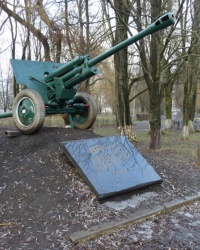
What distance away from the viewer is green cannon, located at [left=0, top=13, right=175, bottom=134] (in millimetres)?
4934

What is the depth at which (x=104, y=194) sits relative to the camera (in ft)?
12.3

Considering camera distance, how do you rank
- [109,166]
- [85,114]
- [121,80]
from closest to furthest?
[109,166] → [85,114] → [121,80]

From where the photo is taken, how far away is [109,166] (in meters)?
4.27

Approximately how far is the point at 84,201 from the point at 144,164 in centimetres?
139

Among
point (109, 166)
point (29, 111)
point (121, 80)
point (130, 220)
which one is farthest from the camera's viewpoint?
point (121, 80)

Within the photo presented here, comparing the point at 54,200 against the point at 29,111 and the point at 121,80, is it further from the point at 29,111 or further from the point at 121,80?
the point at 121,80

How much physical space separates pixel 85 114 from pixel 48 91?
100 cm

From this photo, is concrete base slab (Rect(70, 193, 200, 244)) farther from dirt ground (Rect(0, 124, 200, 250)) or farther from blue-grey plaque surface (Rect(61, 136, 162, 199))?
blue-grey plaque surface (Rect(61, 136, 162, 199))

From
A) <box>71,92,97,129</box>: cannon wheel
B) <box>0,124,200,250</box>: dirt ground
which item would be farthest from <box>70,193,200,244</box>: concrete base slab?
<box>71,92,97,129</box>: cannon wheel

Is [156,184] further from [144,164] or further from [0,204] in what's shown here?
[0,204]

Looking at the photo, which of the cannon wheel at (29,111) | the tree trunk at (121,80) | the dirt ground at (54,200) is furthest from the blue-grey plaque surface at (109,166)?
the tree trunk at (121,80)

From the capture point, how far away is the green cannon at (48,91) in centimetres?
493

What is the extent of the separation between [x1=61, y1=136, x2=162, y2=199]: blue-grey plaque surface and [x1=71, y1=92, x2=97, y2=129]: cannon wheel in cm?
113

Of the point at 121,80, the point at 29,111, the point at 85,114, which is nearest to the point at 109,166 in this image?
the point at 29,111
